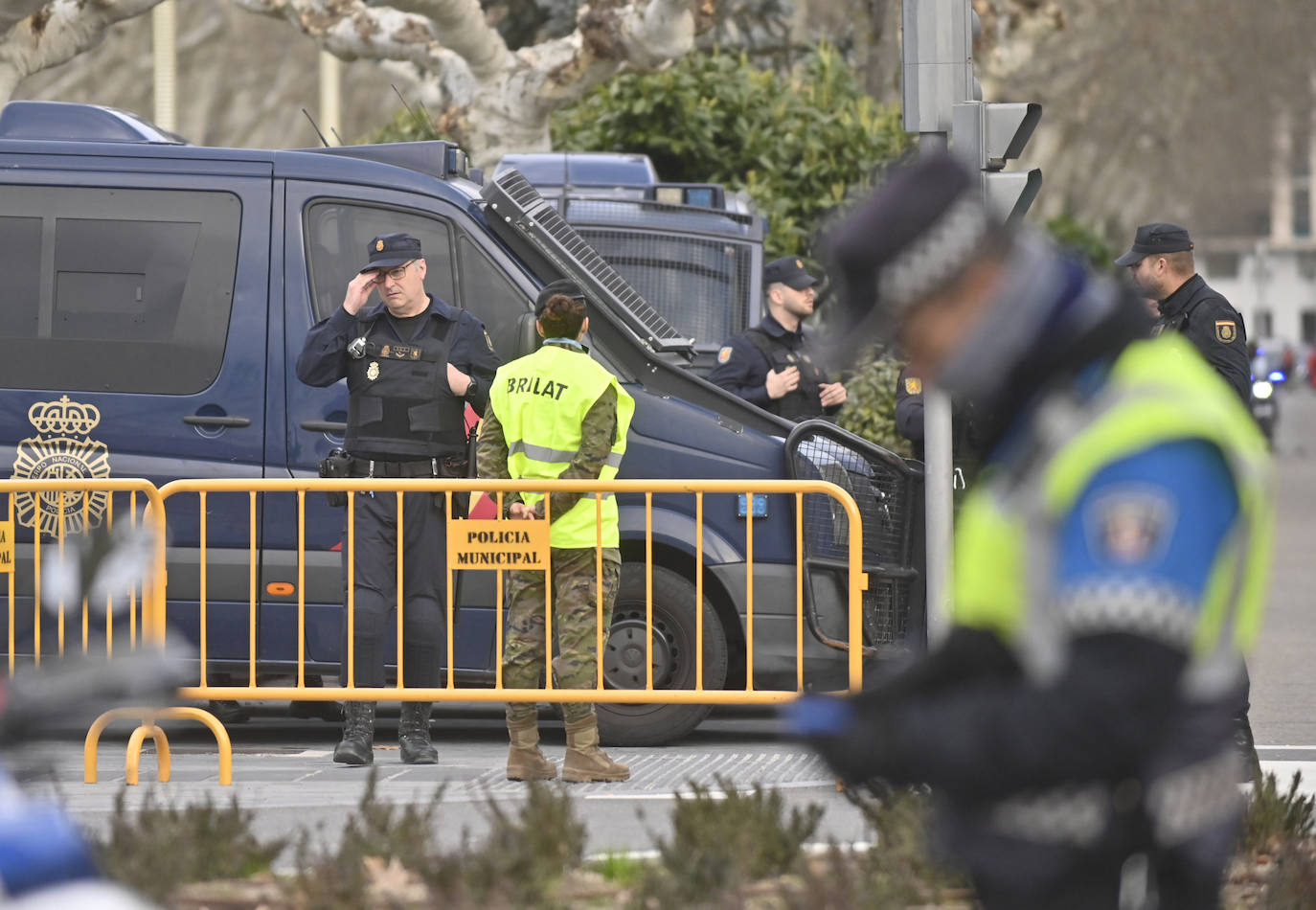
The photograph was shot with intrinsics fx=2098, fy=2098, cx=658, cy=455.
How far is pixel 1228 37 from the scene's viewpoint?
1276 inches

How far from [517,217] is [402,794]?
255 centimetres

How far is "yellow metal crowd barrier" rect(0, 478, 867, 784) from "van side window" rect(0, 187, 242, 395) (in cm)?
70

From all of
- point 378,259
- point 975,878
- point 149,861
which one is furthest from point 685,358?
point 975,878

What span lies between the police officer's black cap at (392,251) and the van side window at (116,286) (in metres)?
0.86

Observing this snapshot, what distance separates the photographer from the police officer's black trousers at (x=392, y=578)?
7.53 meters

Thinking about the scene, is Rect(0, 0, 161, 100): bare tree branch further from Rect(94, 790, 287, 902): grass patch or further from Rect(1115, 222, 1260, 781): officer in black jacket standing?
Rect(94, 790, 287, 902): grass patch

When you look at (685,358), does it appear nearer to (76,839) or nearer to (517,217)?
(517,217)

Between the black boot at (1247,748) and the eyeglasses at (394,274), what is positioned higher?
the eyeglasses at (394,274)

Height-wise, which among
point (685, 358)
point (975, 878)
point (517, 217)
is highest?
point (517, 217)

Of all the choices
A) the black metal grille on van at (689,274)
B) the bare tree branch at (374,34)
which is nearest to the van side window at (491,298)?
the black metal grille on van at (689,274)

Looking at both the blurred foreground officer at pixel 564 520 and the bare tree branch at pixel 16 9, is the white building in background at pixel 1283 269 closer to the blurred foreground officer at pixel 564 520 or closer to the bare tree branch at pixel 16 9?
the bare tree branch at pixel 16 9

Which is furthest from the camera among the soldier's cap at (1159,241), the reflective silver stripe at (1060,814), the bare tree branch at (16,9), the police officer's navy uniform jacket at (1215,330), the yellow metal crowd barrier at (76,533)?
the bare tree branch at (16,9)

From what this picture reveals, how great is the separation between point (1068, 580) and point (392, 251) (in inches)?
224

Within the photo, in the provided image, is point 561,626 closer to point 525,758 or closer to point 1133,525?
point 525,758
